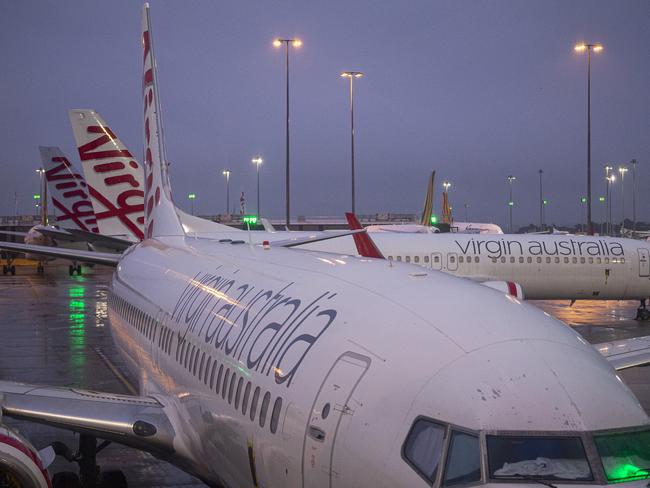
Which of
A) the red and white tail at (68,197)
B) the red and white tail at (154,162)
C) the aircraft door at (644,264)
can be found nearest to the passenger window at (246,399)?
the red and white tail at (154,162)

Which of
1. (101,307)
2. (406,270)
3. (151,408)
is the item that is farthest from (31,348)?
(406,270)

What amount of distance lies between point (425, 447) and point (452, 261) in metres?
26.2

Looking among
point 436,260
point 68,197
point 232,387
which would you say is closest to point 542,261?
point 436,260

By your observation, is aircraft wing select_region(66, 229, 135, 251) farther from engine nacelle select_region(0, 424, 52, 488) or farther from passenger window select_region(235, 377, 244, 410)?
passenger window select_region(235, 377, 244, 410)

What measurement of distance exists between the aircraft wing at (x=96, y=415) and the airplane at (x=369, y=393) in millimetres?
22

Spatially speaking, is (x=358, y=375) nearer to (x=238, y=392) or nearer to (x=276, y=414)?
(x=276, y=414)

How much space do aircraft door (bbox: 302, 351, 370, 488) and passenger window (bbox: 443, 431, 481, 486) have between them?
0.79 m

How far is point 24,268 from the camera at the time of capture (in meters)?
69.6

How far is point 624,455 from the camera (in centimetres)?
453

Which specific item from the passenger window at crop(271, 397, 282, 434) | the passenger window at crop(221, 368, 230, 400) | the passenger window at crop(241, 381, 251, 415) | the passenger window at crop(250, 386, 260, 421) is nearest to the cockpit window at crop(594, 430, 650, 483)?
the passenger window at crop(271, 397, 282, 434)

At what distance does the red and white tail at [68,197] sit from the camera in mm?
48688

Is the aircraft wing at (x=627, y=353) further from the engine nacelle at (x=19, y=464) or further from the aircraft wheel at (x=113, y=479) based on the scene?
the aircraft wheel at (x=113, y=479)

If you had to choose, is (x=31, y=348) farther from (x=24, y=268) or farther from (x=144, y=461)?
(x=24, y=268)

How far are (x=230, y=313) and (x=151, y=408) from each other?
2045mm
